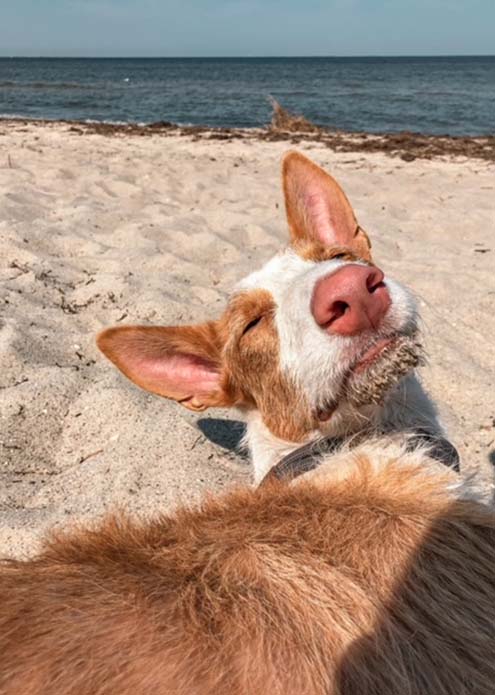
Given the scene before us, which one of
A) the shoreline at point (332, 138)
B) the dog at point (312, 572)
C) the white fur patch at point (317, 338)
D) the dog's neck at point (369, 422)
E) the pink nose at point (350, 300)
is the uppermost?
the pink nose at point (350, 300)

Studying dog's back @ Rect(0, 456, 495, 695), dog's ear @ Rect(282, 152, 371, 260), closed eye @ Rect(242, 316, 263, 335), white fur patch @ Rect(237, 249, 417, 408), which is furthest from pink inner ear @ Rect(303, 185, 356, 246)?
dog's back @ Rect(0, 456, 495, 695)

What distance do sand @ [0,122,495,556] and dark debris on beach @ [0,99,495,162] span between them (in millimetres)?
1821

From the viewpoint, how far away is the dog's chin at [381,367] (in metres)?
2.50

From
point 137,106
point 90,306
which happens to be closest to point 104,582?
point 90,306

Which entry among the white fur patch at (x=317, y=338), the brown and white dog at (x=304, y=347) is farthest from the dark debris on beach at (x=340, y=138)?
the white fur patch at (x=317, y=338)

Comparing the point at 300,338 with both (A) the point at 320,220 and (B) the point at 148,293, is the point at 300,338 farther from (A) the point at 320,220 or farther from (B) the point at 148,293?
(B) the point at 148,293

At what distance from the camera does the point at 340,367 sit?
2.50 m

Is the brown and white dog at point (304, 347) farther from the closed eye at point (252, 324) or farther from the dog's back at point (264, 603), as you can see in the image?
the dog's back at point (264, 603)

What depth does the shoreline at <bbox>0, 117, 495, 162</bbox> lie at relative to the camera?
1272 cm

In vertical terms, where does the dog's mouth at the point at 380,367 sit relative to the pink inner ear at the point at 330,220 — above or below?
below

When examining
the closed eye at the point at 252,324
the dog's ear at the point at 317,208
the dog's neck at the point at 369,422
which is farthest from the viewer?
the dog's ear at the point at 317,208

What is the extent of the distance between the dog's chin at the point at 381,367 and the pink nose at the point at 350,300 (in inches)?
3.8

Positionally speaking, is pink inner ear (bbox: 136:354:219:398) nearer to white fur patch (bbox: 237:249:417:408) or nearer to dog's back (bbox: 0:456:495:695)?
white fur patch (bbox: 237:249:417:408)

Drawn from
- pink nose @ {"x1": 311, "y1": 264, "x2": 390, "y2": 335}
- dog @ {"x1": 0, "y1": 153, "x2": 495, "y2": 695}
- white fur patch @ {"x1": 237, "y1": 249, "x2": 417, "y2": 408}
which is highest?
pink nose @ {"x1": 311, "y1": 264, "x2": 390, "y2": 335}
